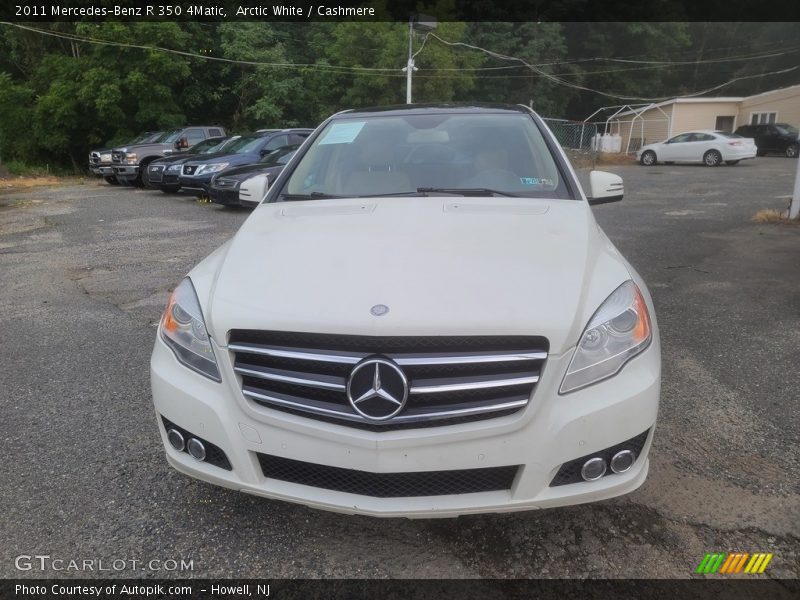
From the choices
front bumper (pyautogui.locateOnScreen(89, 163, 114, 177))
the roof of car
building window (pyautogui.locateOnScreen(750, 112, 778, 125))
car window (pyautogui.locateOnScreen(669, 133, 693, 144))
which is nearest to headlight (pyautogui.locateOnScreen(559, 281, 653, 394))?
the roof of car

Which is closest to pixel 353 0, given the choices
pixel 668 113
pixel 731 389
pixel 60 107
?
pixel 60 107

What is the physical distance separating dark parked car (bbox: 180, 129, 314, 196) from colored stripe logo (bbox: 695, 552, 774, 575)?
1193 centimetres

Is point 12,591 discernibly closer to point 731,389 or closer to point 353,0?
point 731,389

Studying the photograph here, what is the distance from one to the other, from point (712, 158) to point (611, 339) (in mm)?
25180

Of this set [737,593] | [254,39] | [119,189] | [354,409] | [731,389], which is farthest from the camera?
[254,39]

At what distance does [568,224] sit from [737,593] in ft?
5.19

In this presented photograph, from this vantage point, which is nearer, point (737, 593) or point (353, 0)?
point (737, 593)

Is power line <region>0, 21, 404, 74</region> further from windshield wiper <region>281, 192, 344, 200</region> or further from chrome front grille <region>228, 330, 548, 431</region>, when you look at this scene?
chrome front grille <region>228, 330, 548, 431</region>

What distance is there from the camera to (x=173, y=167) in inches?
588

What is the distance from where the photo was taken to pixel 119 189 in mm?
18438

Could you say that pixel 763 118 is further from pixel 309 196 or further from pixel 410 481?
pixel 410 481

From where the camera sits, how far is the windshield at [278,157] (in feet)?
40.6

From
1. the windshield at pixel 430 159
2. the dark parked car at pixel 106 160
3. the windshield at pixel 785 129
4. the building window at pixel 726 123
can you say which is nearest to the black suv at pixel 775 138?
the windshield at pixel 785 129

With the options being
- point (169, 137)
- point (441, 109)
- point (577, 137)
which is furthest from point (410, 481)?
point (577, 137)
